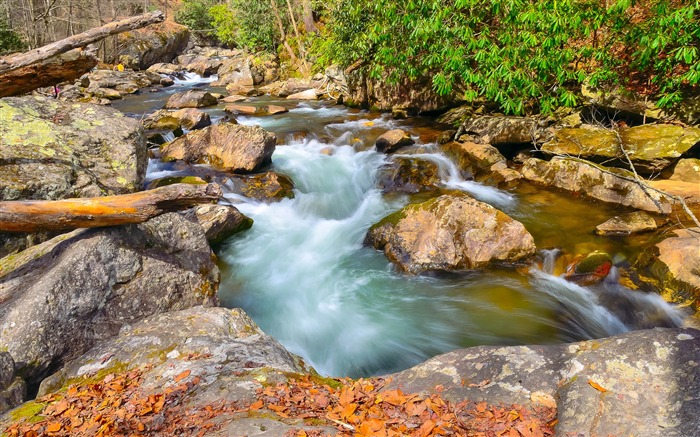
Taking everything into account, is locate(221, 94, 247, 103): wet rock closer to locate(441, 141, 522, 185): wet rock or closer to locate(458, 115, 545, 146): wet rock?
locate(458, 115, 545, 146): wet rock

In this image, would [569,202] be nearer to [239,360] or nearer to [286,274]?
[286,274]

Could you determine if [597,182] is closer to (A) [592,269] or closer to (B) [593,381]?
(A) [592,269]

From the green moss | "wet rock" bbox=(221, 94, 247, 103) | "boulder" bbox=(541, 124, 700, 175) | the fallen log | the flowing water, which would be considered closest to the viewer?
the green moss

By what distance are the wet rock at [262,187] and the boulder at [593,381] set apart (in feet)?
22.3

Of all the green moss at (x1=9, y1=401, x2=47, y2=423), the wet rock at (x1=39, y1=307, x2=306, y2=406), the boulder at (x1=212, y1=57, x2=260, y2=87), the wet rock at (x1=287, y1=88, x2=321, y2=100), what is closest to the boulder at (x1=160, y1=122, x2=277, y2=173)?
the wet rock at (x1=39, y1=307, x2=306, y2=406)

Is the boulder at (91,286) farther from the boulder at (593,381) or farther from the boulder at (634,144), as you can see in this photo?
the boulder at (634,144)

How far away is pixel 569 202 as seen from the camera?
8.34 meters

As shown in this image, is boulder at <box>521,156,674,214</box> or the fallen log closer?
the fallen log

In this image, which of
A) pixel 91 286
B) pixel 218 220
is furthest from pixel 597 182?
pixel 91 286

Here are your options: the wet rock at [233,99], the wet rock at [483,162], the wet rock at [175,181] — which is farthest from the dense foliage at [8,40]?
the wet rock at [483,162]

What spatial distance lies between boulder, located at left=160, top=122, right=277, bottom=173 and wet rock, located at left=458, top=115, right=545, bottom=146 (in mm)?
5938

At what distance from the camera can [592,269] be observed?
6227 mm

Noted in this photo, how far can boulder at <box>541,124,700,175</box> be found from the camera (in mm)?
8053

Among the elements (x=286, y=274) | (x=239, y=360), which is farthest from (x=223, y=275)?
(x=239, y=360)
